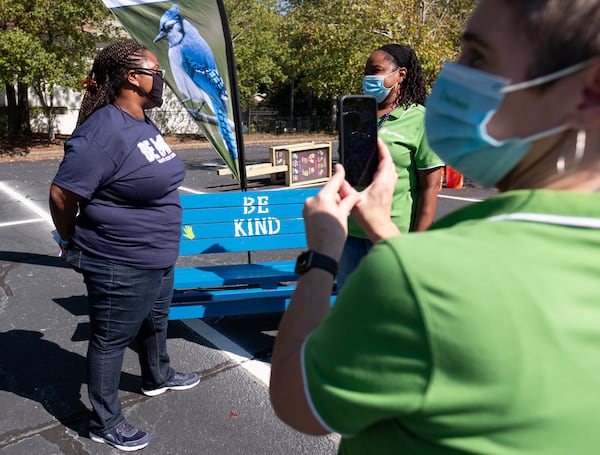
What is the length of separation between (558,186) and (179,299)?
371cm

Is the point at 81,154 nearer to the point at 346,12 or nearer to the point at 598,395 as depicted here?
the point at 598,395

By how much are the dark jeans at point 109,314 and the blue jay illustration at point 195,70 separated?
66.4 inches

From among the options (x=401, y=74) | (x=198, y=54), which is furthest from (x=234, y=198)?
(x=401, y=74)

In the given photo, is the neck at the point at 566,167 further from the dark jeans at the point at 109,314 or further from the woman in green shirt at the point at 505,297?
the dark jeans at the point at 109,314

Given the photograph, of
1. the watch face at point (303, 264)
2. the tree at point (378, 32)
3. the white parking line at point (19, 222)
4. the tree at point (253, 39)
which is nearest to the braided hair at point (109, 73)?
the watch face at point (303, 264)

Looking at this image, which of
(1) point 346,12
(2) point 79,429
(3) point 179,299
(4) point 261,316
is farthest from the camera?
(1) point 346,12

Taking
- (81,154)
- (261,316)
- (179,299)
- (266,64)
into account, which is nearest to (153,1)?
(81,154)

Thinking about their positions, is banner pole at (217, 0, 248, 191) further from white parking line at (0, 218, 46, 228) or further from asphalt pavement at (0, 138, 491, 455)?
white parking line at (0, 218, 46, 228)

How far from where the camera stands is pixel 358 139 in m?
1.55

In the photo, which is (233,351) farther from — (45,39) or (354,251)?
(45,39)

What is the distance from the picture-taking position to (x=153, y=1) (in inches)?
151

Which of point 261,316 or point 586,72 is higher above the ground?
point 586,72

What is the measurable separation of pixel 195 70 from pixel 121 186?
1.77m

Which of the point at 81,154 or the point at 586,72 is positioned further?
the point at 81,154
